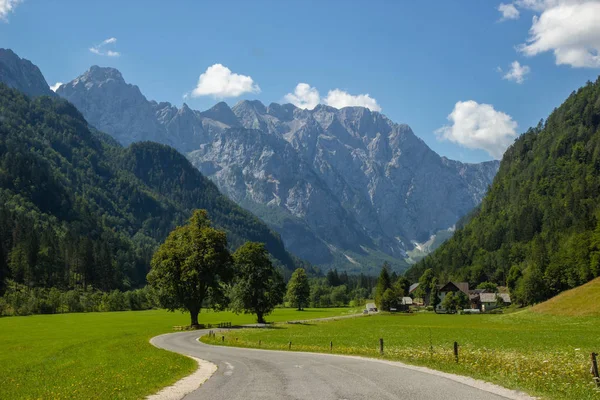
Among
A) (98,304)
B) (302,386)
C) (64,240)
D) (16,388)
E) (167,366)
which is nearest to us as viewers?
(302,386)

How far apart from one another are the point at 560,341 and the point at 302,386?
38.4 meters

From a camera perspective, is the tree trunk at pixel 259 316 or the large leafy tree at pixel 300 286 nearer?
the tree trunk at pixel 259 316

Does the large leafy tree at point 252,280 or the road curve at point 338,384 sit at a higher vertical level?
the large leafy tree at point 252,280

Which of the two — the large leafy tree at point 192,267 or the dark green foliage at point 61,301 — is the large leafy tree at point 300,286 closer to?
the dark green foliage at point 61,301

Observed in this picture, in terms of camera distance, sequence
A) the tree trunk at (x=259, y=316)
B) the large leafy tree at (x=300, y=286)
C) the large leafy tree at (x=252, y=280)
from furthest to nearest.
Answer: the large leafy tree at (x=300, y=286), the tree trunk at (x=259, y=316), the large leafy tree at (x=252, y=280)

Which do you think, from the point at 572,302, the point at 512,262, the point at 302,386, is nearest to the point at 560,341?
the point at 302,386

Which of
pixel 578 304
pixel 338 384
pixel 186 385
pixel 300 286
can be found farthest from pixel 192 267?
pixel 300 286

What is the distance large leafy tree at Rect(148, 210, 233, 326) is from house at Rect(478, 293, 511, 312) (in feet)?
399

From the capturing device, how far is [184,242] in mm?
80938

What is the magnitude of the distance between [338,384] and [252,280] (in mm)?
68351

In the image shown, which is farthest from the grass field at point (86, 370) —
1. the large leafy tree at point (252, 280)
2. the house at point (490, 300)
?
the house at point (490, 300)

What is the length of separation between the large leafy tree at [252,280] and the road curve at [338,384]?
57.8 m

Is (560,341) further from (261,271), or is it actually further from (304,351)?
(261,271)

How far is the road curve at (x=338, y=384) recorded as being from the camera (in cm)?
1912
